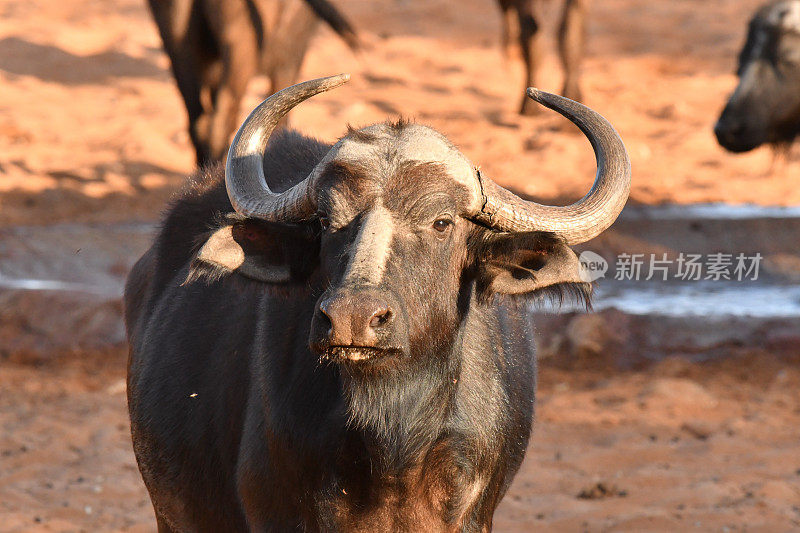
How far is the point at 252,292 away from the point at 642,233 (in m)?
6.49

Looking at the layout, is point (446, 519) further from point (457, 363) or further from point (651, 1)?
point (651, 1)

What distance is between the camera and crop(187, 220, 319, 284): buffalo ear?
3.27 metres

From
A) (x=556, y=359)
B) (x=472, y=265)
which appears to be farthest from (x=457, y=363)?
(x=556, y=359)

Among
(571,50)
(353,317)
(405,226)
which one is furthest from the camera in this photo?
(571,50)

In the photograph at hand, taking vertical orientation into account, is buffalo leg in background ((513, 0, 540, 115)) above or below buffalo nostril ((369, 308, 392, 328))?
below

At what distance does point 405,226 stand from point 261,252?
55 centimetres

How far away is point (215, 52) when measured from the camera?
9789 mm

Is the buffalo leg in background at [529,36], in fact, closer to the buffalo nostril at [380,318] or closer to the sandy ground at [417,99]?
the sandy ground at [417,99]

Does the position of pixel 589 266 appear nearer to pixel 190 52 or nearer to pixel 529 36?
pixel 190 52

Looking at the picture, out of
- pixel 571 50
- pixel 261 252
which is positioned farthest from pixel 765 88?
pixel 261 252

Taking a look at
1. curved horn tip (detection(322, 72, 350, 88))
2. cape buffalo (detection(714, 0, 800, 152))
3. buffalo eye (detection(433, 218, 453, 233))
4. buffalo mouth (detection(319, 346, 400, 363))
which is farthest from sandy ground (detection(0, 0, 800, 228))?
buffalo mouth (detection(319, 346, 400, 363))

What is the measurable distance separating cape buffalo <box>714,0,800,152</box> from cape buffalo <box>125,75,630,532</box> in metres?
6.92

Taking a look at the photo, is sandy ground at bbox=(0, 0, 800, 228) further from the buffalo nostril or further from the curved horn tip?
the buffalo nostril

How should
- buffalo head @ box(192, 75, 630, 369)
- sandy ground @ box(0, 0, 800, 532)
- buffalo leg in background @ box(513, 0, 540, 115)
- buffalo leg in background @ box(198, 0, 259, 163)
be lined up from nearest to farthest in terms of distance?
buffalo head @ box(192, 75, 630, 369) < sandy ground @ box(0, 0, 800, 532) < buffalo leg in background @ box(198, 0, 259, 163) < buffalo leg in background @ box(513, 0, 540, 115)
